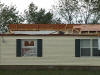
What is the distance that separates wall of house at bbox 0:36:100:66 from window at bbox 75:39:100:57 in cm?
26

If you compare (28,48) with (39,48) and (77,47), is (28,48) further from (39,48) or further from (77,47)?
(77,47)

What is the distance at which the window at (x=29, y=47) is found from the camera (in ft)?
76.2

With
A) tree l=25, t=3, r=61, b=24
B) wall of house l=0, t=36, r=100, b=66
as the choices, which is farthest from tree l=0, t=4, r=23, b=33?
wall of house l=0, t=36, r=100, b=66

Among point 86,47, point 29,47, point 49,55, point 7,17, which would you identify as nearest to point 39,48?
point 29,47

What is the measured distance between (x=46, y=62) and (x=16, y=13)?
25110 mm

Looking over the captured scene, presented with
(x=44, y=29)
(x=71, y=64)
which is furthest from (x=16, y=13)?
(x=71, y=64)

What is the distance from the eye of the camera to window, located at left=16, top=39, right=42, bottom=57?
2323 cm

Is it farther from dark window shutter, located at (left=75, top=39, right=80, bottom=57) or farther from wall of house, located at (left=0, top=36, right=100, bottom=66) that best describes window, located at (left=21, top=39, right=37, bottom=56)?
dark window shutter, located at (left=75, top=39, right=80, bottom=57)

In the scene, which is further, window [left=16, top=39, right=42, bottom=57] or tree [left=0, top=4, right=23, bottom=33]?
tree [left=0, top=4, right=23, bottom=33]

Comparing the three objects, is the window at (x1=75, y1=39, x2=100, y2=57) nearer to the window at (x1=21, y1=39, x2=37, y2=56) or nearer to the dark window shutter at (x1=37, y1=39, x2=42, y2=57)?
the dark window shutter at (x1=37, y1=39, x2=42, y2=57)

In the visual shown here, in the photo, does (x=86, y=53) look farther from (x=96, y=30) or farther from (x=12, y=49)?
(x=12, y=49)

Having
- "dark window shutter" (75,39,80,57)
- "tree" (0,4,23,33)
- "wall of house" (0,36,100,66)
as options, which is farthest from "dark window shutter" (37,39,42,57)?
"tree" (0,4,23,33)

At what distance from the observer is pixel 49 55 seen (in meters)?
23.3

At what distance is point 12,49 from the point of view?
23312 mm
